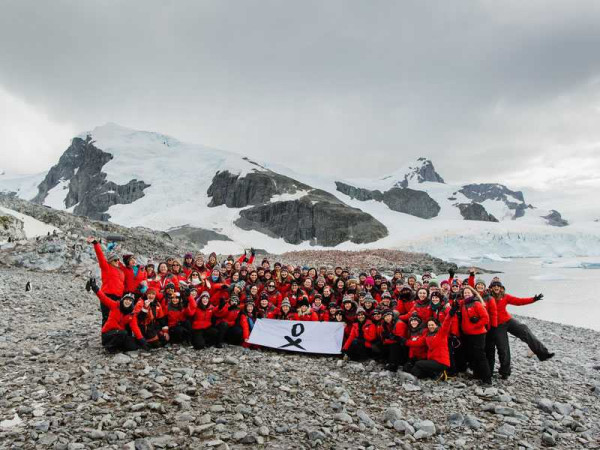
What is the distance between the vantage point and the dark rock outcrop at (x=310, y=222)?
107 m

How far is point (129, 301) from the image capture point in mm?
8625

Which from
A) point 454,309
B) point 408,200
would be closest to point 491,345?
point 454,309

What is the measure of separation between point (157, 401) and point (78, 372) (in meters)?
1.98

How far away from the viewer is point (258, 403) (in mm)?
6430

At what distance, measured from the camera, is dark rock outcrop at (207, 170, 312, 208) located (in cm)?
11750

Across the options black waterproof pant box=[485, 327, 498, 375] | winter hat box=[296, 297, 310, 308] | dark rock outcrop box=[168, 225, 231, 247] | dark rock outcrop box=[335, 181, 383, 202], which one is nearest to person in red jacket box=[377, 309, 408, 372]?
black waterproof pant box=[485, 327, 498, 375]

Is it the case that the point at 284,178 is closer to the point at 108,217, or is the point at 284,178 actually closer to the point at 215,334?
the point at 108,217

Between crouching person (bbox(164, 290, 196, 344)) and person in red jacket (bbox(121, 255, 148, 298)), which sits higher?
person in red jacket (bbox(121, 255, 148, 298))

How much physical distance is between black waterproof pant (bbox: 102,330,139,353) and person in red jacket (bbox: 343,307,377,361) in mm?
4650

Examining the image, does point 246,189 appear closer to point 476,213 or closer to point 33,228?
point 33,228

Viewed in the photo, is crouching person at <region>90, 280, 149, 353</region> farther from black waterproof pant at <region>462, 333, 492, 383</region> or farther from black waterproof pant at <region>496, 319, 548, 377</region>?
black waterproof pant at <region>496, 319, 548, 377</region>

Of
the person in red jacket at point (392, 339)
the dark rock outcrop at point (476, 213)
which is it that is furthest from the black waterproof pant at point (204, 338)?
the dark rock outcrop at point (476, 213)

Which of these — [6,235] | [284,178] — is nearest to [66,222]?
[6,235]

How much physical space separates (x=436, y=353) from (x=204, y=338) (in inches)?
201
